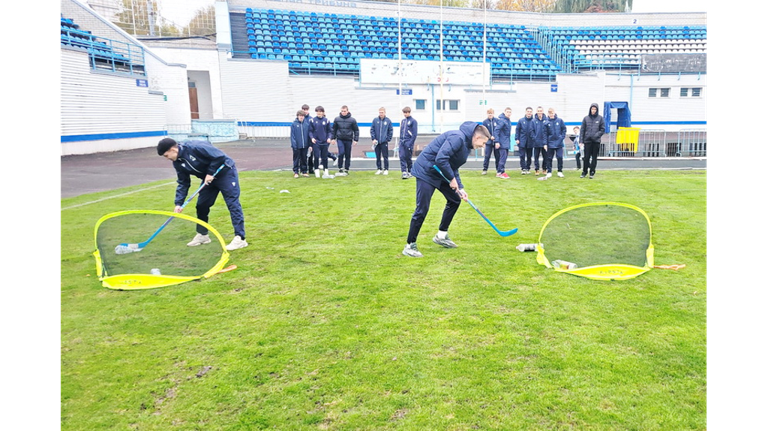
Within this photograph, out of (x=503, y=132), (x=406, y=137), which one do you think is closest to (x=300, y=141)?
(x=406, y=137)

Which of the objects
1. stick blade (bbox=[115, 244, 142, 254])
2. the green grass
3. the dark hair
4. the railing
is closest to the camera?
the green grass

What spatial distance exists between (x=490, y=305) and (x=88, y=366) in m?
3.54

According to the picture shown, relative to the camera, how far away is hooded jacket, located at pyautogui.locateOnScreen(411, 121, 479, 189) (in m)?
6.14

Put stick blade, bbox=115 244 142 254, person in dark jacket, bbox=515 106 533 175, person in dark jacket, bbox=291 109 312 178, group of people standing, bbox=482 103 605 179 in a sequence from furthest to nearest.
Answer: person in dark jacket, bbox=515 106 533 175, person in dark jacket, bbox=291 109 312 178, group of people standing, bbox=482 103 605 179, stick blade, bbox=115 244 142 254

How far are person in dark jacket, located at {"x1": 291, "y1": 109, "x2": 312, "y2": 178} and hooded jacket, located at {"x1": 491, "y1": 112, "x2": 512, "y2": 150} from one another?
18.3 ft

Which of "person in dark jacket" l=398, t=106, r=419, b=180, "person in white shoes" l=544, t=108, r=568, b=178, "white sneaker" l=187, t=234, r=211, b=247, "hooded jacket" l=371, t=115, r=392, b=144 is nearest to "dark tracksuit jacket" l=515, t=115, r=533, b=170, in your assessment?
"person in white shoes" l=544, t=108, r=568, b=178

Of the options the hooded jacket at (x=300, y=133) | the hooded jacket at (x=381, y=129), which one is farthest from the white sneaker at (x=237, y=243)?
the hooded jacket at (x=381, y=129)

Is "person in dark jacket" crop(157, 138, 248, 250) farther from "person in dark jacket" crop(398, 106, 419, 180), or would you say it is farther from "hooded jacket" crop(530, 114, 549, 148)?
"hooded jacket" crop(530, 114, 549, 148)

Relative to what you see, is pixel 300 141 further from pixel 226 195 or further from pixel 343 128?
pixel 226 195

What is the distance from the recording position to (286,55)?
32.8 metres

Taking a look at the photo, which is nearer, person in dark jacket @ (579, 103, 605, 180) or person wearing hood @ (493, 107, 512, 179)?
person in dark jacket @ (579, 103, 605, 180)

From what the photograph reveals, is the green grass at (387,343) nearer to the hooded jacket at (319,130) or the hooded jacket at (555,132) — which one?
the hooded jacket at (555,132)

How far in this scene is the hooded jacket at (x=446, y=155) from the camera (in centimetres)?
614
